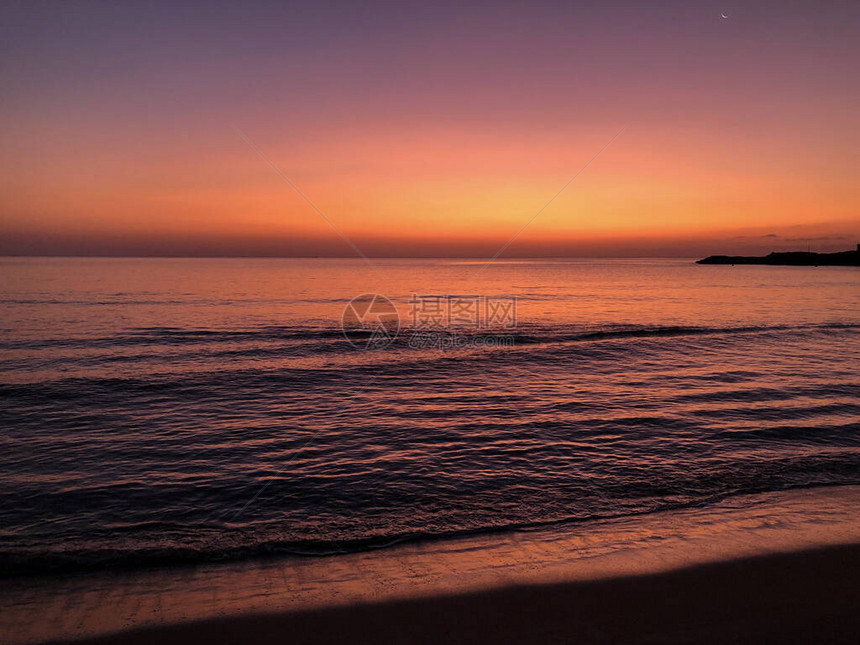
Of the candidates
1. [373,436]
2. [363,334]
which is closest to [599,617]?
[373,436]

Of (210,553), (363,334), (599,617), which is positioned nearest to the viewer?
(599,617)

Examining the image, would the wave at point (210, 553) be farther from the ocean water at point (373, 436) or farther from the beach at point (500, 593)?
the beach at point (500, 593)

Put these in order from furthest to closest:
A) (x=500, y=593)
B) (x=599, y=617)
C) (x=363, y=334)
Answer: (x=363, y=334) → (x=500, y=593) → (x=599, y=617)

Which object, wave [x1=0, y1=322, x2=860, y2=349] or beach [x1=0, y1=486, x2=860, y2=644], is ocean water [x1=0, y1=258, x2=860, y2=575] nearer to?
wave [x1=0, y1=322, x2=860, y2=349]

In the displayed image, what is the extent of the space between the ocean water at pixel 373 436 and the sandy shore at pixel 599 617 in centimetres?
167

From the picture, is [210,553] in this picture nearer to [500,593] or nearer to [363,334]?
[500,593]

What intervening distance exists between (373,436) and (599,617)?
23.1ft

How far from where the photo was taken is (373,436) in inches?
434

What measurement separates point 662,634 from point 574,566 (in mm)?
1363

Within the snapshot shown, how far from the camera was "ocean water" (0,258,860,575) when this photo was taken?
705 centimetres

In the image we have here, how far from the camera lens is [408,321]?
34062mm

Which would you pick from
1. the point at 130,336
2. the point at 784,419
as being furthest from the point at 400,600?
the point at 130,336

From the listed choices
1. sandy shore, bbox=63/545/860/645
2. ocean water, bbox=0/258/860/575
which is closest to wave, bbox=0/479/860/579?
ocean water, bbox=0/258/860/575

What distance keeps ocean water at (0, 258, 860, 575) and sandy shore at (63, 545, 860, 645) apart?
5.48ft
